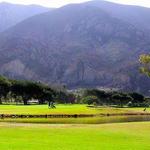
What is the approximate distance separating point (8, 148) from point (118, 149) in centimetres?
773

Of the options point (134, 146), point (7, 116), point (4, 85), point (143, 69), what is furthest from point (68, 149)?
point (4, 85)

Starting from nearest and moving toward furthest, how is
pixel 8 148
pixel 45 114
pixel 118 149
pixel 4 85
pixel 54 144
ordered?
pixel 8 148, pixel 118 149, pixel 54 144, pixel 45 114, pixel 4 85

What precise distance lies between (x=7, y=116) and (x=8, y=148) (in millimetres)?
63009

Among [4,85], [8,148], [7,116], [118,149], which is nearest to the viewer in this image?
[8,148]

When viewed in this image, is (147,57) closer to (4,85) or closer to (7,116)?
(7,116)

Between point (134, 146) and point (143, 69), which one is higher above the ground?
point (143, 69)

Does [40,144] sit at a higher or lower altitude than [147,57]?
lower

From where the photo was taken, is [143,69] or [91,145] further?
[143,69]

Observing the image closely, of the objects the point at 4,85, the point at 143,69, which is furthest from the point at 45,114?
the point at 4,85

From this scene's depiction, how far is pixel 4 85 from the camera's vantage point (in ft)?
642

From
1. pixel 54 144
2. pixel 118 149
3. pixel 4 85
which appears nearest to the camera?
pixel 118 149

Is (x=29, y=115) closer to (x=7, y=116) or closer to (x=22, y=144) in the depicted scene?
(x=7, y=116)

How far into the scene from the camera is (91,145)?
34.5 m

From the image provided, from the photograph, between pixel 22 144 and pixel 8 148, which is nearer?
pixel 8 148
